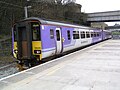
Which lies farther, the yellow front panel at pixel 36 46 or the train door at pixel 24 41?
the train door at pixel 24 41

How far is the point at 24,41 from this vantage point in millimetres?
12750

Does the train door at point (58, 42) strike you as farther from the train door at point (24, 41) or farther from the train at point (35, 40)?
the train door at point (24, 41)

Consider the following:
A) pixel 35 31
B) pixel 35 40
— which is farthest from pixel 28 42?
pixel 35 31

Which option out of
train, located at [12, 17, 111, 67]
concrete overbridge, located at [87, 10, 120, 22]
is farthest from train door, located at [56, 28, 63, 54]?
concrete overbridge, located at [87, 10, 120, 22]

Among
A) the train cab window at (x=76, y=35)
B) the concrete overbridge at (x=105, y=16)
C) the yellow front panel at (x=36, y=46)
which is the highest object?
the concrete overbridge at (x=105, y=16)

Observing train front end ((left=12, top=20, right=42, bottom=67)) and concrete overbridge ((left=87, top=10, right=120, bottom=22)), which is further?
concrete overbridge ((left=87, top=10, right=120, bottom=22))

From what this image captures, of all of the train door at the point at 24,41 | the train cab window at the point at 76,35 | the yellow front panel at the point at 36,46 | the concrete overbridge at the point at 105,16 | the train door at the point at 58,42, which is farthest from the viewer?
the concrete overbridge at the point at 105,16

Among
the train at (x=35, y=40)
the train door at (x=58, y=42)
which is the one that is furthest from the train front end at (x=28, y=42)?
the train door at (x=58, y=42)

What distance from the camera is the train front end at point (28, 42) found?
39.6 feet

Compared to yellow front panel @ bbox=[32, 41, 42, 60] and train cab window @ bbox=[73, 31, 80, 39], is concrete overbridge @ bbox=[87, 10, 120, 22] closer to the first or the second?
train cab window @ bbox=[73, 31, 80, 39]

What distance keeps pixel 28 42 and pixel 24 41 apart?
61cm

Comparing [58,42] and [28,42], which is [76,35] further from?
[28,42]

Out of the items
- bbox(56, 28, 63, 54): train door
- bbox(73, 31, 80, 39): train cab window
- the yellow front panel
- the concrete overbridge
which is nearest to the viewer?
the yellow front panel

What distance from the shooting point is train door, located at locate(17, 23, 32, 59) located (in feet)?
40.1
